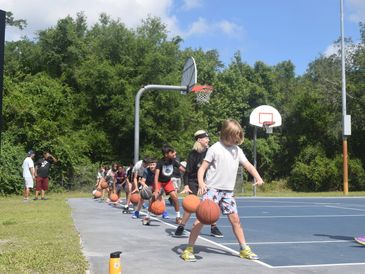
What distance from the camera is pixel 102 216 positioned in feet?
44.8

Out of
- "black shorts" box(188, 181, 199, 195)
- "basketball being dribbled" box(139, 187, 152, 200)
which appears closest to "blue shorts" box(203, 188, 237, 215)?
"black shorts" box(188, 181, 199, 195)

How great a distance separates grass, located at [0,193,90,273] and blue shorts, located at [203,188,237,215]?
75.3 inches

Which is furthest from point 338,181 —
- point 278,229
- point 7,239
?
point 7,239

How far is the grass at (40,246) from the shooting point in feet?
21.1

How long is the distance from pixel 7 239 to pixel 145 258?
9.58 feet

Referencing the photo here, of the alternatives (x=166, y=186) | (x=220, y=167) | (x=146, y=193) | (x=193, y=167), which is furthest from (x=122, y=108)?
(x=220, y=167)

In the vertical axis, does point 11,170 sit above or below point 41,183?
above

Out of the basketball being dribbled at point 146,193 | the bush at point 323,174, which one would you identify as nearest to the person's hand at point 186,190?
the basketball being dribbled at point 146,193

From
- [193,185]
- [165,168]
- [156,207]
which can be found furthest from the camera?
[165,168]

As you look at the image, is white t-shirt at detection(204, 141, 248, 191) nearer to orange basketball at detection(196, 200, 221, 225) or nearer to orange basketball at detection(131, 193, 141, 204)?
orange basketball at detection(196, 200, 221, 225)

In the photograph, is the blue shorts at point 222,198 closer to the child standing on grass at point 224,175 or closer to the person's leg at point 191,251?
the child standing on grass at point 224,175

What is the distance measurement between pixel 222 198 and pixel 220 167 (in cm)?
44

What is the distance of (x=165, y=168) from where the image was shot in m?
11.2

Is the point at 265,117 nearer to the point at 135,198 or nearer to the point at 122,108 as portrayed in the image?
the point at 122,108
